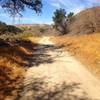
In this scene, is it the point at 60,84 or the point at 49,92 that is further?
the point at 60,84

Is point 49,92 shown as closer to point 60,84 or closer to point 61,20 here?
point 60,84

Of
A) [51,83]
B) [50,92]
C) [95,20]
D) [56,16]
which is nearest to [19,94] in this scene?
[50,92]

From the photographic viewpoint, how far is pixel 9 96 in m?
11.0

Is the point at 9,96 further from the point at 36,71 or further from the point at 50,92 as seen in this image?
the point at 36,71

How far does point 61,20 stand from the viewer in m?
95.2

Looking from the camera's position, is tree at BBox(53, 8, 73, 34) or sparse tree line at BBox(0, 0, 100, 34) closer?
sparse tree line at BBox(0, 0, 100, 34)

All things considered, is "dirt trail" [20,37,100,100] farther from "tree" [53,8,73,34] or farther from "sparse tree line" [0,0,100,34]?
"tree" [53,8,73,34]

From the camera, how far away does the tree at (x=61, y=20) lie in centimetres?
9510

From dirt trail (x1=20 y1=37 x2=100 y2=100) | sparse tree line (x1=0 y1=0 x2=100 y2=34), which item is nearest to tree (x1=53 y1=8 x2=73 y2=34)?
sparse tree line (x1=0 y1=0 x2=100 y2=34)

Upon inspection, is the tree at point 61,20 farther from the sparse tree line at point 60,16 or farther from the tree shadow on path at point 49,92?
the tree shadow on path at point 49,92

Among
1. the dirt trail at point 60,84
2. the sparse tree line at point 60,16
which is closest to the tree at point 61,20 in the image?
the sparse tree line at point 60,16

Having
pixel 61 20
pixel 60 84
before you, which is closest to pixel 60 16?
pixel 61 20

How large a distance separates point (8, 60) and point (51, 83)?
5.84 metres

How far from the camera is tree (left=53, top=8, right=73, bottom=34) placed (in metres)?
95.1
